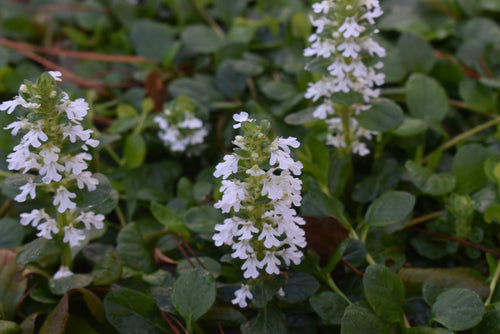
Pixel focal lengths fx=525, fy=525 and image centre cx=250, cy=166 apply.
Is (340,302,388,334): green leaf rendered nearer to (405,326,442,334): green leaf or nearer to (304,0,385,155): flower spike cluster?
(405,326,442,334): green leaf

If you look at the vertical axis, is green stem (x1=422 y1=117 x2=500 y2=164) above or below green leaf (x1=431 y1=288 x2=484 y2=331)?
above

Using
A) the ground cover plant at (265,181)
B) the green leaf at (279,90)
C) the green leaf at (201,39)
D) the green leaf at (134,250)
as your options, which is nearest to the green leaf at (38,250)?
the ground cover plant at (265,181)

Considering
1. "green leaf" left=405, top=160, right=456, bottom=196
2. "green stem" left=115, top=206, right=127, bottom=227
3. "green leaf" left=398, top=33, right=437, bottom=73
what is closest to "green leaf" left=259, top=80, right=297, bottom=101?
"green leaf" left=398, top=33, right=437, bottom=73

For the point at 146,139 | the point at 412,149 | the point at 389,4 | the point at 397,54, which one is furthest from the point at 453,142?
the point at 146,139

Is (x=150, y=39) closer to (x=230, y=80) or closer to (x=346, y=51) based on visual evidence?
(x=230, y=80)

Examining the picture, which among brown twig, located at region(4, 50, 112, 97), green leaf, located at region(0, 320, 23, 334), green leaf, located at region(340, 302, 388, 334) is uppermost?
brown twig, located at region(4, 50, 112, 97)

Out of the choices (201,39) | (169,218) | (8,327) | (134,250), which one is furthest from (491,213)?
(201,39)

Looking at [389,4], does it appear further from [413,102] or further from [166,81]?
[166,81]

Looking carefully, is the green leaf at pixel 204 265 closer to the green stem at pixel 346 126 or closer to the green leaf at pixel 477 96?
the green stem at pixel 346 126

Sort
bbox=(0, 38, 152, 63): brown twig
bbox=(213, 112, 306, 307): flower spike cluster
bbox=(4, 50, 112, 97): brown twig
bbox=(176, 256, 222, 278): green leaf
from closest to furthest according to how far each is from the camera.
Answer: bbox=(213, 112, 306, 307): flower spike cluster, bbox=(176, 256, 222, 278): green leaf, bbox=(4, 50, 112, 97): brown twig, bbox=(0, 38, 152, 63): brown twig
